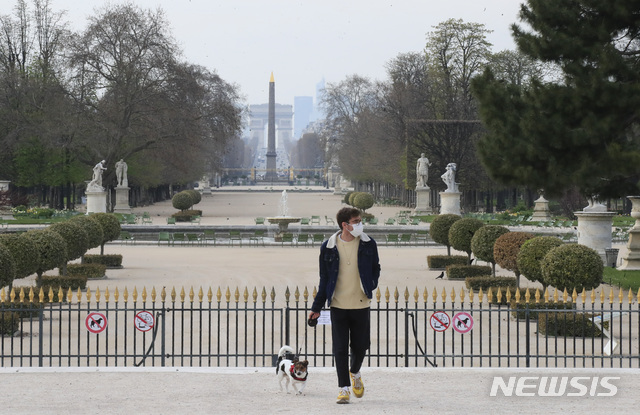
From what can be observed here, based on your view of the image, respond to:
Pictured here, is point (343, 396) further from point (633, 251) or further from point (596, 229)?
point (596, 229)

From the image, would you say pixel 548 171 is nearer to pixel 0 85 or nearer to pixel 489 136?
pixel 489 136

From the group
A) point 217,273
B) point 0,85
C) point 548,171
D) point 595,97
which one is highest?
point 0,85

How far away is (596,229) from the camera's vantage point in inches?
1055

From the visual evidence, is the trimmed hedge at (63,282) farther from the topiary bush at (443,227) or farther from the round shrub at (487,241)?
the topiary bush at (443,227)

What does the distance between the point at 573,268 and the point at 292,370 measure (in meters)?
8.01

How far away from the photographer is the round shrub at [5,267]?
15289mm

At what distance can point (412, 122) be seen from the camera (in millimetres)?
61531

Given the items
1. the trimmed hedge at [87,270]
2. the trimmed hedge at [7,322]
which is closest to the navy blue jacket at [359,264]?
the trimmed hedge at [7,322]

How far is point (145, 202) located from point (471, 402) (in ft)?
226

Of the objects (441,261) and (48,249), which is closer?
(48,249)

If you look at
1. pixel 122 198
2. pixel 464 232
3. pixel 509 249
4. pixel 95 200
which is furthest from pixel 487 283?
pixel 122 198

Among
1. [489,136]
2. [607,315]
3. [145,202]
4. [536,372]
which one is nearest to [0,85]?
[145,202]

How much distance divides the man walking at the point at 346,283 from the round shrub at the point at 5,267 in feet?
23.8

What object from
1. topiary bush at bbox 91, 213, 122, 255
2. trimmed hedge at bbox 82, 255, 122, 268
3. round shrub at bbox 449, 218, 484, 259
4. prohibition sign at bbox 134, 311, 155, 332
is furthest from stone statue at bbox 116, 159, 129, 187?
prohibition sign at bbox 134, 311, 155, 332
